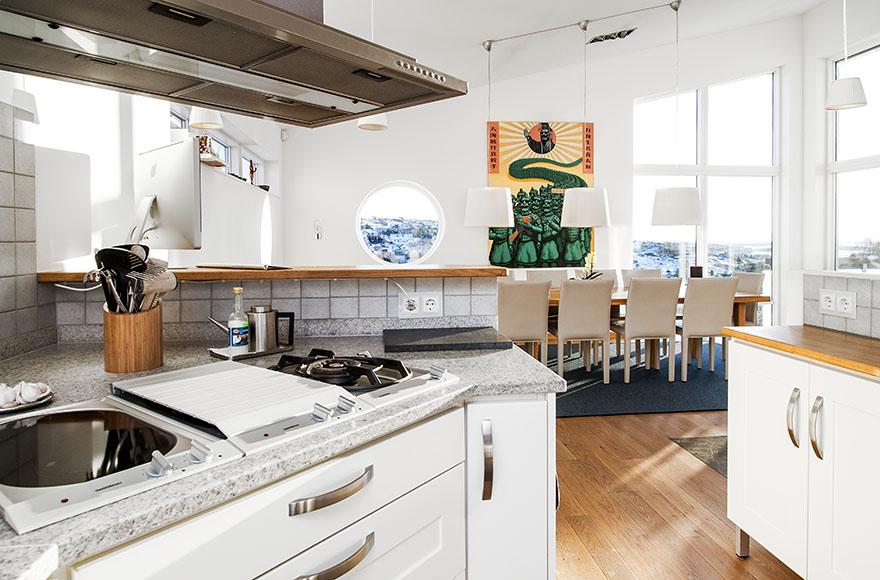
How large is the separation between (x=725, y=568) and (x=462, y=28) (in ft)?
12.8

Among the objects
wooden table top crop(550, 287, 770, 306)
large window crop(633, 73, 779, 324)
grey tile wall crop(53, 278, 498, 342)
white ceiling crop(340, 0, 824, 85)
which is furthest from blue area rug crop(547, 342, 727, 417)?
white ceiling crop(340, 0, 824, 85)

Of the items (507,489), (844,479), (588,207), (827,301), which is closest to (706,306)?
(588,207)

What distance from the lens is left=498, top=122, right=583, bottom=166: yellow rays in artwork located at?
6594 millimetres

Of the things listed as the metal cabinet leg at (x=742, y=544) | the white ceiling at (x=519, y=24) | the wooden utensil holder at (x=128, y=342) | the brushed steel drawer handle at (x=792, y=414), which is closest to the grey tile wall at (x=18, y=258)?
the wooden utensil holder at (x=128, y=342)

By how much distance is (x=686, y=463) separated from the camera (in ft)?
9.37

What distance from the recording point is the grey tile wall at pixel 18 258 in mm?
1508

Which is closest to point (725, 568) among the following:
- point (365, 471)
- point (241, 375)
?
point (365, 471)

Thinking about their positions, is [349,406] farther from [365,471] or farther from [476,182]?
[476,182]

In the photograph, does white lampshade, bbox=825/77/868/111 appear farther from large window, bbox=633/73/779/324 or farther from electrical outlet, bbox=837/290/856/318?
electrical outlet, bbox=837/290/856/318

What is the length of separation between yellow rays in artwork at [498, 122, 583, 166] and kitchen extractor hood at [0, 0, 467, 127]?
509 centimetres

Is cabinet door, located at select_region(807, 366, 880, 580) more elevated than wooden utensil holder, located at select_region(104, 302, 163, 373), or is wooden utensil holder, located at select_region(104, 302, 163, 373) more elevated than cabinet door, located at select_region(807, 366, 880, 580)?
wooden utensil holder, located at select_region(104, 302, 163, 373)

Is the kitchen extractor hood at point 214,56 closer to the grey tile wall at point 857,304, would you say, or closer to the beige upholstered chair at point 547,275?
the grey tile wall at point 857,304

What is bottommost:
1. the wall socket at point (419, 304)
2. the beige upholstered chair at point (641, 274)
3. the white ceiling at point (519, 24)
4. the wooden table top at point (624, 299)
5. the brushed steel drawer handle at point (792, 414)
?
the brushed steel drawer handle at point (792, 414)

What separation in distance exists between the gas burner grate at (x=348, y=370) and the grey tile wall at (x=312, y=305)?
435 millimetres
